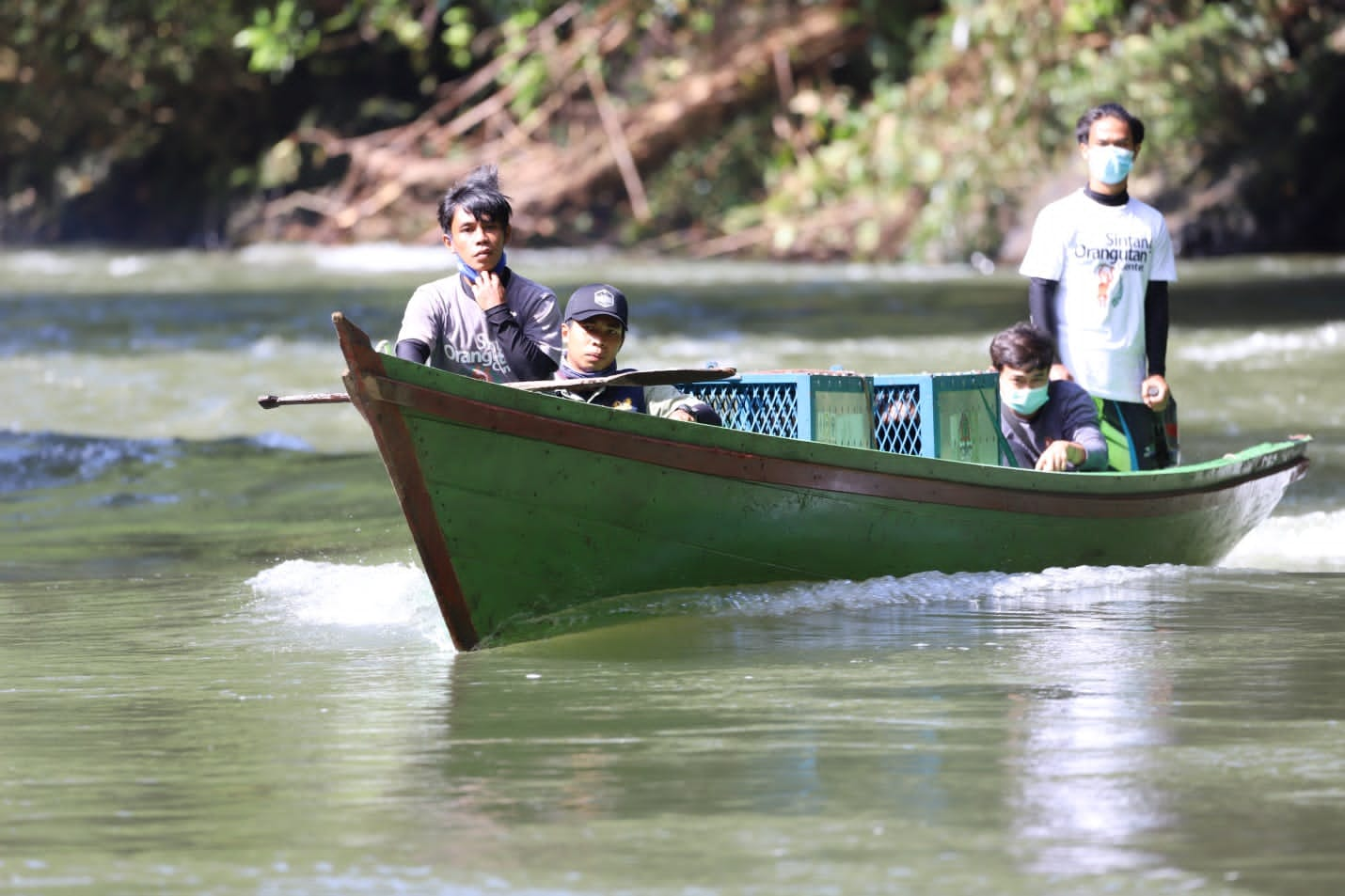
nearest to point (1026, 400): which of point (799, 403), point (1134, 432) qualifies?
point (1134, 432)

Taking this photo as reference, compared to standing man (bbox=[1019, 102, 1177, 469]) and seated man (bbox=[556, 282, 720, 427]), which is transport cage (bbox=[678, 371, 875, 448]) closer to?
seated man (bbox=[556, 282, 720, 427])

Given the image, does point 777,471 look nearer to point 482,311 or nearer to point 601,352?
point 601,352

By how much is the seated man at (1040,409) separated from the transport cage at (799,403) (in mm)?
544

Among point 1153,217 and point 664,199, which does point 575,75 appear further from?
point 1153,217

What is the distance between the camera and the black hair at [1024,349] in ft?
28.4

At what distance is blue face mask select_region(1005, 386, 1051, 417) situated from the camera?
8805mm

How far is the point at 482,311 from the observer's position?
823 centimetres

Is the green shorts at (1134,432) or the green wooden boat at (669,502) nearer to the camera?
the green wooden boat at (669,502)

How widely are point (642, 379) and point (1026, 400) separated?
1881 millimetres

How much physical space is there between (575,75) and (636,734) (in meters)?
26.6

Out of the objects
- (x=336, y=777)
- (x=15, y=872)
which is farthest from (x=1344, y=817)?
(x=15, y=872)

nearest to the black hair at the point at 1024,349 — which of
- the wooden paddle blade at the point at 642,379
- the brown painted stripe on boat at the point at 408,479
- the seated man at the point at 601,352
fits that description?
the seated man at the point at 601,352

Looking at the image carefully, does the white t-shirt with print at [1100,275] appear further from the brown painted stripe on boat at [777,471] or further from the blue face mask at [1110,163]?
the brown painted stripe on boat at [777,471]

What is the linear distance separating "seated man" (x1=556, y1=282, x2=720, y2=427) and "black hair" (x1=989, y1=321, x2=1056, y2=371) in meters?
1.17
